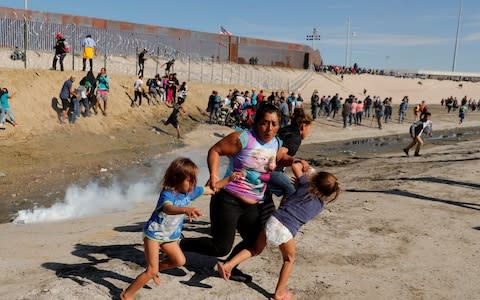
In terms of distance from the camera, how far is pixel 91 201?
10016mm

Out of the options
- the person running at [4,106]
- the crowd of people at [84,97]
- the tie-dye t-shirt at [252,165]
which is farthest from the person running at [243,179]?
the crowd of people at [84,97]

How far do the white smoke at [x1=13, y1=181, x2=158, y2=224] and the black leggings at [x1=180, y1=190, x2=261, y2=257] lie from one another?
5178mm

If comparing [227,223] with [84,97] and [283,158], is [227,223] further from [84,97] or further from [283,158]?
[84,97]

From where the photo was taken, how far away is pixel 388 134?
26.2 meters

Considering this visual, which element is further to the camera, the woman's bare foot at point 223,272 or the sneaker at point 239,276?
the sneaker at point 239,276

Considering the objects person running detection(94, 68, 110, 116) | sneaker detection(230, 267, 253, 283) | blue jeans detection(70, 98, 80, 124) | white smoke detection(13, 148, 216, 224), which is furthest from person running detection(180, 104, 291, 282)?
person running detection(94, 68, 110, 116)

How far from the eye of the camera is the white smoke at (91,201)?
29.0 ft

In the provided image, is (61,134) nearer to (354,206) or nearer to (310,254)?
(354,206)

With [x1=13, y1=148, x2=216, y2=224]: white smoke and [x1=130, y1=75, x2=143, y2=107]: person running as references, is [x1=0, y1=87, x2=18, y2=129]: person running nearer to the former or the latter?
[x1=13, y1=148, x2=216, y2=224]: white smoke

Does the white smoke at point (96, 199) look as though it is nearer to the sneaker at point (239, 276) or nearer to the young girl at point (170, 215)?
the sneaker at point (239, 276)

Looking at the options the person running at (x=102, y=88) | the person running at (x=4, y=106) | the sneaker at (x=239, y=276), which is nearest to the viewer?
the sneaker at (x=239, y=276)

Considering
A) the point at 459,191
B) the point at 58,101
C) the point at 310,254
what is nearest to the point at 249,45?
the point at 58,101

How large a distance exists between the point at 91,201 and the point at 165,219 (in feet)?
21.8

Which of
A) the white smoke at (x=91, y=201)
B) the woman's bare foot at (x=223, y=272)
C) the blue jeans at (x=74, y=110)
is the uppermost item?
the blue jeans at (x=74, y=110)
